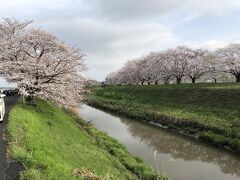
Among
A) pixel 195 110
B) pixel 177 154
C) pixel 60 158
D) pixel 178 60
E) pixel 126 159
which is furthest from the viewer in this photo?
pixel 178 60

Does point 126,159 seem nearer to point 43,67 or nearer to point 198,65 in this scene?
point 43,67

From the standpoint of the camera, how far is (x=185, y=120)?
41469 mm

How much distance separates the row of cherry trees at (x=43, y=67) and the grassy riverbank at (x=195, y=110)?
45.3 feet

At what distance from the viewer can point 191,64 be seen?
9556 cm

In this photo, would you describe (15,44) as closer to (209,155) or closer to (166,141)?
(166,141)

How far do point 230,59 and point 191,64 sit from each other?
1090 centimetres

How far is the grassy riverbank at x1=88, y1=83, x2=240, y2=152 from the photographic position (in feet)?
117

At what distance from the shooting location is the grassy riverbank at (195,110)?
35.6 meters

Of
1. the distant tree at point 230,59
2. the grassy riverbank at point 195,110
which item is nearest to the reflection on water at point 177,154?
the grassy riverbank at point 195,110

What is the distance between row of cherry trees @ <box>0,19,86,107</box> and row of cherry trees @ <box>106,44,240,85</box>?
56630 millimetres

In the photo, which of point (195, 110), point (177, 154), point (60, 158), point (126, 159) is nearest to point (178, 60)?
point (195, 110)

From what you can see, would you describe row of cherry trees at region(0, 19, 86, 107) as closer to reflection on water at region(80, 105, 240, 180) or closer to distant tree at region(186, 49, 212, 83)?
reflection on water at region(80, 105, 240, 180)

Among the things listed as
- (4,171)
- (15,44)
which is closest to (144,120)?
(15,44)

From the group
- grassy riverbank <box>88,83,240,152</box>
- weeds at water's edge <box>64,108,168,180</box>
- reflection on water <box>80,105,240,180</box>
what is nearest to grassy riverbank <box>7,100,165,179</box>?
weeds at water's edge <box>64,108,168,180</box>
